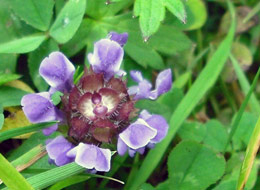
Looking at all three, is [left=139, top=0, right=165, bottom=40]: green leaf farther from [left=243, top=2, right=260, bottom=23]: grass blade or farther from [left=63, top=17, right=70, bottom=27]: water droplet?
[left=243, top=2, right=260, bottom=23]: grass blade

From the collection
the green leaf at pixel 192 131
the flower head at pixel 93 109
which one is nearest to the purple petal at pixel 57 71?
the flower head at pixel 93 109

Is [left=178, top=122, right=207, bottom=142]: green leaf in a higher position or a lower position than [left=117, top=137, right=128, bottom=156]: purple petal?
lower

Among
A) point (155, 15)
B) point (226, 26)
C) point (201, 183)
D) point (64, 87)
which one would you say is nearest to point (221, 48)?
point (226, 26)

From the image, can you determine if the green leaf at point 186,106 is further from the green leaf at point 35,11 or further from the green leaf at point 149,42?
the green leaf at point 35,11

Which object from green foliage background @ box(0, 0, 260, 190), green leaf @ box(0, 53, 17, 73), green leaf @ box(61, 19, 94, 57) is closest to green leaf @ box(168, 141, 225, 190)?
green foliage background @ box(0, 0, 260, 190)

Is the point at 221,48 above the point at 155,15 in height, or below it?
below

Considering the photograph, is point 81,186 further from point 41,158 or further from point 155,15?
point 155,15

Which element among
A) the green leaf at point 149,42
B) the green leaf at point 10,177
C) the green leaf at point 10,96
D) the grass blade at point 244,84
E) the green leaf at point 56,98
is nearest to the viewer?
the green leaf at point 10,177
